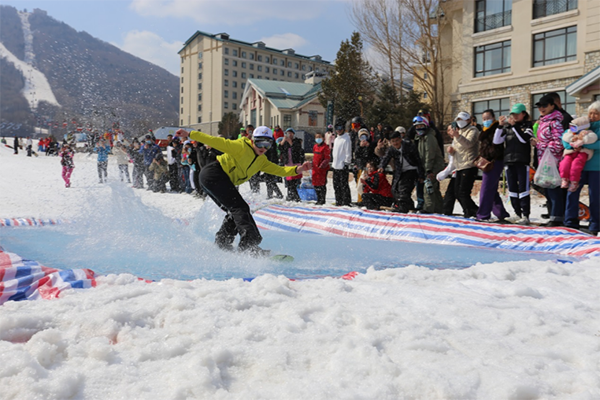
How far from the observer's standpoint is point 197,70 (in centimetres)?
7625

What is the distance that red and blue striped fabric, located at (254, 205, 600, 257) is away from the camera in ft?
18.9

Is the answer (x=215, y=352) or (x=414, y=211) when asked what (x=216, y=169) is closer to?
Answer: (x=215, y=352)

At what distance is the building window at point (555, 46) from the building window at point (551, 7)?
0.93m

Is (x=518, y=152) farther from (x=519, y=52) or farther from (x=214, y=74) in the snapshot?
(x=214, y=74)

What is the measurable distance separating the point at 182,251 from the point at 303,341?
148 inches

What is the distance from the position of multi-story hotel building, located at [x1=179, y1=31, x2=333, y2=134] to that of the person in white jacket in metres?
59.4

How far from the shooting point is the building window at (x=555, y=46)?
22.1 metres

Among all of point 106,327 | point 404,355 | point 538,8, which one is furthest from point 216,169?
point 538,8

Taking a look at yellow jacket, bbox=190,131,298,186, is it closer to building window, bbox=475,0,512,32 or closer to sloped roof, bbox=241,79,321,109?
building window, bbox=475,0,512,32

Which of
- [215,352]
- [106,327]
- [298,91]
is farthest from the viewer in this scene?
[298,91]

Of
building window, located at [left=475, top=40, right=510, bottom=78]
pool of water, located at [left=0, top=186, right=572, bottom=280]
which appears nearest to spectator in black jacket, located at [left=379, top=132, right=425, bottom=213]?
pool of water, located at [left=0, top=186, right=572, bottom=280]

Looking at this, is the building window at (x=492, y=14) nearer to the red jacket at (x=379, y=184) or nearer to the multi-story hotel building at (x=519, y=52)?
the multi-story hotel building at (x=519, y=52)

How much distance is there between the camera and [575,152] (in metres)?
6.58

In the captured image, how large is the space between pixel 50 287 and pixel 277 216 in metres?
6.09
